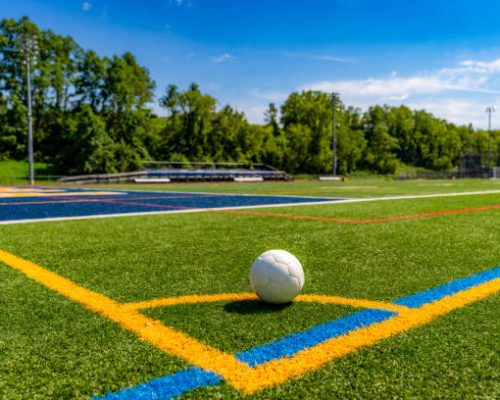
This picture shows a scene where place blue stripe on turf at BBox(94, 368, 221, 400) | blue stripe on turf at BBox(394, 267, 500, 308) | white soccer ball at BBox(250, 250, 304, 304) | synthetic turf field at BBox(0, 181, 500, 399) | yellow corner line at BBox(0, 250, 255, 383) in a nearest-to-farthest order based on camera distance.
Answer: blue stripe on turf at BBox(94, 368, 221, 400)
synthetic turf field at BBox(0, 181, 500, 399)
yellow corner line at BBox(0, 250, 255, 383)
white soccer ball at BBox(250, 250, 304, 304)
blue stripe on turf at BBox(394, 267, 500, 308)

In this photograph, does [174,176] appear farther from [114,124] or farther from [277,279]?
[277,279]

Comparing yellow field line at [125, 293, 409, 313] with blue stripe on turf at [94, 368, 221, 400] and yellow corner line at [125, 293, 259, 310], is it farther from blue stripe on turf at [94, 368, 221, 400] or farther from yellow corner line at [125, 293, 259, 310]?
blue stripe on turf at [94, 368, 221, 400]

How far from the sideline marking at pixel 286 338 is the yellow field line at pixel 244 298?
51 millimetres

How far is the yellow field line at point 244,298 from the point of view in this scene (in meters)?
2.95

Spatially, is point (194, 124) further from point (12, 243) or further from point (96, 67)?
point (12, 243)

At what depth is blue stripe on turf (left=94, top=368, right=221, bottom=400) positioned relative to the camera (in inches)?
71.0

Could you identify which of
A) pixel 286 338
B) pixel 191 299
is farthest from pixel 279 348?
pixel 191 299

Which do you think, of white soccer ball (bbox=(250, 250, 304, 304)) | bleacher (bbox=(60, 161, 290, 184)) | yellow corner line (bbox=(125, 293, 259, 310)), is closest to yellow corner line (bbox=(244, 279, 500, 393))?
white soccer ball (bbox=(250, 250, 304, 304))

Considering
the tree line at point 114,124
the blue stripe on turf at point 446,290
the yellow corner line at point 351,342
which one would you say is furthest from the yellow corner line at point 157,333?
the tree line at point 114,124

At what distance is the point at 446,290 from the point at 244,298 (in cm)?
156

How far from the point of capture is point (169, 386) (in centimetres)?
188

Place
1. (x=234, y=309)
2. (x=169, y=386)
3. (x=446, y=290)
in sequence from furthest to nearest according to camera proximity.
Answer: (x=446, y=290) → (x=234, y=309) → (x=169, y=386)

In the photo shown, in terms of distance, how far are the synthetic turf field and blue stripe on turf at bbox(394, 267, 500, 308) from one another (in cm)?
5

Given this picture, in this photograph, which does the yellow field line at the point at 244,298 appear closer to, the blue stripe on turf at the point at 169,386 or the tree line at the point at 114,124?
the blue stripe on turf at the point at 169,386
